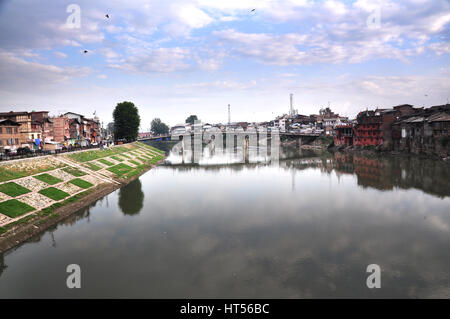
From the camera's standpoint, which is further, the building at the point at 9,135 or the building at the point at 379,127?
the building at the point at 379,127

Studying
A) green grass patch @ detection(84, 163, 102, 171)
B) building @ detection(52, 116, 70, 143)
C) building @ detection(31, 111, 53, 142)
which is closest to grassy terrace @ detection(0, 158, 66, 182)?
green grass patch @ detection(84, 163, 102, 171)

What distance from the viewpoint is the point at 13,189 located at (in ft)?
113

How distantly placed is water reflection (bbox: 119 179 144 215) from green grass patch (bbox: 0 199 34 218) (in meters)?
10.4

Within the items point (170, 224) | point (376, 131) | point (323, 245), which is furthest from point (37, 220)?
point (376, 131)

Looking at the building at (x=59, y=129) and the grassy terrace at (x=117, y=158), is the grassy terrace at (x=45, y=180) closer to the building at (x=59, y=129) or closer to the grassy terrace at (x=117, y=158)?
the grassy terrace at (x=117, y=158)

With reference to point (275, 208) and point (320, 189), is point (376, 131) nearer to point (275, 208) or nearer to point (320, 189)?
point (320, 189)

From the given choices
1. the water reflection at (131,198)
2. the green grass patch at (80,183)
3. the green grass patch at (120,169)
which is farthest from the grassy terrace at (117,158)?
the green grass patch at (80,183)

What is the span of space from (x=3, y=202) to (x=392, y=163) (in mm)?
76638

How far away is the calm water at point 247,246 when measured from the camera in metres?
18.5

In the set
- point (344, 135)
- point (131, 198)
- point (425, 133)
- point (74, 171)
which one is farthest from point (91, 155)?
point (344, 135)

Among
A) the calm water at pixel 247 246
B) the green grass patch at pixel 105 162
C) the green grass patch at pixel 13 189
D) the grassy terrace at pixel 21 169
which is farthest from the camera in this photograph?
the green grass patch at pixel 105 162

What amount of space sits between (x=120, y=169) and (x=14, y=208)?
32811mm

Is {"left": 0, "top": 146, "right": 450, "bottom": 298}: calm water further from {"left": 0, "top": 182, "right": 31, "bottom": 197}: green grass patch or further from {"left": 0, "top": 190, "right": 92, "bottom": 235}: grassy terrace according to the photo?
{"left": 0, "top": 182, "right": 31, "bottom": 197}: green grass patch

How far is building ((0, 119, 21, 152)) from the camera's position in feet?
188
